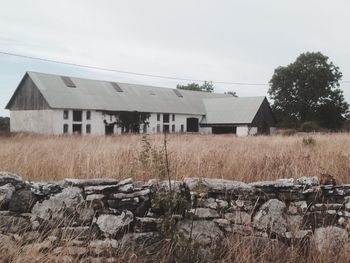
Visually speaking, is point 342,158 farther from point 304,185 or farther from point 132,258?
point 132,258

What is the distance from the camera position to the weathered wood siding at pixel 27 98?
4431cm

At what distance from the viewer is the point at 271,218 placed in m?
4.75

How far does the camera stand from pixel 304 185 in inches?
195

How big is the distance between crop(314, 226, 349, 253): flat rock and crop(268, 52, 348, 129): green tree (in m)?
62.4

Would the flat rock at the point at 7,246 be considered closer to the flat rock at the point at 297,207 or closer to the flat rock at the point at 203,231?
the flat rock at the point at 203,231

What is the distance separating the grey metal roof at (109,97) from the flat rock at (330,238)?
4069cm

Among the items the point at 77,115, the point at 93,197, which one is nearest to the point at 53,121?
the point at 77,115

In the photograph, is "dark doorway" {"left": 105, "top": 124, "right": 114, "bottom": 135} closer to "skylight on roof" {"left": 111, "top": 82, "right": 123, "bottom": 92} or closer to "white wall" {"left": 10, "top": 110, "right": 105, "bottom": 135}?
"white wall" {"left": 10, "top": 110, "right": 105, "bottom": 135}

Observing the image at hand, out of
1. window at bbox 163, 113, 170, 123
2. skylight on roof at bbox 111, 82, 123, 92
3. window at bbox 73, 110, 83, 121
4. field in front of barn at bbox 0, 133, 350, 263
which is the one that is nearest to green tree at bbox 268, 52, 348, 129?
window at bbox 163, 113, 170, 123

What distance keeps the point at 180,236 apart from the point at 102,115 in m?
43.9

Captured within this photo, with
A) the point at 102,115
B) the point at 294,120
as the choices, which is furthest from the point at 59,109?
the point at 294,120

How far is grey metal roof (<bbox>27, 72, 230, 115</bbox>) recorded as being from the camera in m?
44.9

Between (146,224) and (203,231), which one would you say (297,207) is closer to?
(203,231)

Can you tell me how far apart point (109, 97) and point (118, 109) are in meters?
2.40
